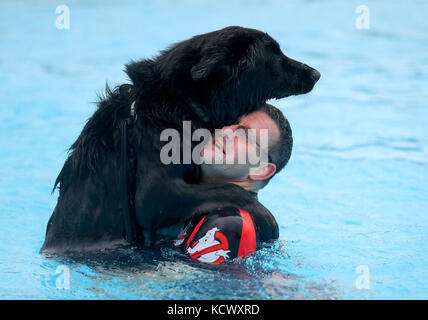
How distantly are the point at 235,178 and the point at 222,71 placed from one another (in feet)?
1.81

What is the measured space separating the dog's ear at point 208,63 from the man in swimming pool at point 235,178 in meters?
0.36

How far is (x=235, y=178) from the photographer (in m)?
2.94

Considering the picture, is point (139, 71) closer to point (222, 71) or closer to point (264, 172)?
point (222, 71)

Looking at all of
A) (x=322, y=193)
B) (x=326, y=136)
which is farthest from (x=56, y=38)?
(x=322, y=193)

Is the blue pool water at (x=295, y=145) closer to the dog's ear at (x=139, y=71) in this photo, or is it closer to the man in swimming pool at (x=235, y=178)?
the man in swimming pool at (x=235, y=178)

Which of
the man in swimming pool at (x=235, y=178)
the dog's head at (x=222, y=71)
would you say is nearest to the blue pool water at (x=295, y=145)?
the man in swimming pool at (x=235, y=178)

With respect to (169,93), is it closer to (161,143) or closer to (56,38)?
(161,143)

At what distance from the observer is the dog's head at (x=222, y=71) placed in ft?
8.85

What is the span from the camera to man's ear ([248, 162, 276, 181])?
9.78 feet

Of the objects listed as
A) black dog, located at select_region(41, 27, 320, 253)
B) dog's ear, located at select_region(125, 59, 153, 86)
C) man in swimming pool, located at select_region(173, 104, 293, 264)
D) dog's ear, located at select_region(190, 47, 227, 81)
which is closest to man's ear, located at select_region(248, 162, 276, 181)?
man in swimming pool, located at select_region(173, 104, 293, 264)

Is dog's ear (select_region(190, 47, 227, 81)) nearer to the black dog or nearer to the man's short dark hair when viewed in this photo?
the black dog

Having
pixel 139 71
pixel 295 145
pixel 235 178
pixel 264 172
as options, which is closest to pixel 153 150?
pixel 139 71

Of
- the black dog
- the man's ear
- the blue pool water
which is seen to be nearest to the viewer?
the black dog

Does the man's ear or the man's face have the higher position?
the man's face
